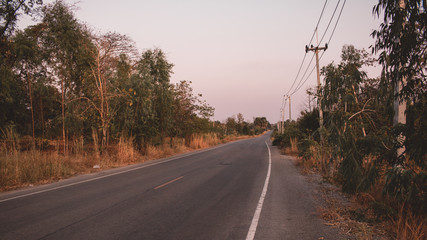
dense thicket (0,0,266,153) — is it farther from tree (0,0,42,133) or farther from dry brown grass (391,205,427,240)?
dry brown grass (391,205,427,240)

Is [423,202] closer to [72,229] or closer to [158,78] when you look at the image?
[72,229]

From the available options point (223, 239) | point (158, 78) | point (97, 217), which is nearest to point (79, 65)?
point (158, 78)

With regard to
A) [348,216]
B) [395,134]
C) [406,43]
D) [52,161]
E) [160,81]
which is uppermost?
[160,81]

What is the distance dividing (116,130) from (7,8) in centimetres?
849

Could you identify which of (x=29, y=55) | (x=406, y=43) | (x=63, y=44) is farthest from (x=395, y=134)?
(x=29, y=55)

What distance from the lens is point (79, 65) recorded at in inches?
577

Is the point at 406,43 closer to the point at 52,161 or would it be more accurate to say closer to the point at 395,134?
the point at 395,134

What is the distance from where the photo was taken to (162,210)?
18.9 feet

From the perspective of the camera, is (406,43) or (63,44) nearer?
(406,43)

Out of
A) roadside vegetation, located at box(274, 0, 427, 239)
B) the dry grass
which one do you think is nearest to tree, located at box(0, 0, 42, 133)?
the dry grass

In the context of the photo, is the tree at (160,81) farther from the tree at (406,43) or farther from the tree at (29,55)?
the tree at (406,43)

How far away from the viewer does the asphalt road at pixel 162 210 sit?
4492 millimetres

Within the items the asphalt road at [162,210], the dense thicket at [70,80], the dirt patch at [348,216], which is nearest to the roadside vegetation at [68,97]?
the dense thicket at [70,80]

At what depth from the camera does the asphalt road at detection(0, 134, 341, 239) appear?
14.7 ft
